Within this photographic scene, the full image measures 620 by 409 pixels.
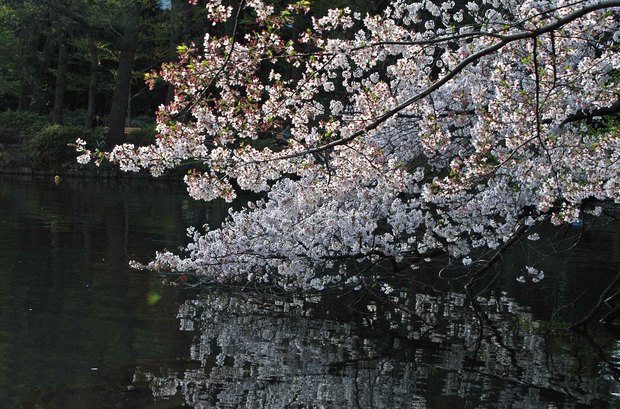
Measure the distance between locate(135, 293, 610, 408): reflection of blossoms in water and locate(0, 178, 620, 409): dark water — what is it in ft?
0.10

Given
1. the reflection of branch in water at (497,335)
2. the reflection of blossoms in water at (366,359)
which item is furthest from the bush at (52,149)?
the reflection of branch in water at (497,335)

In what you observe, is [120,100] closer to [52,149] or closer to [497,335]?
[52,149]

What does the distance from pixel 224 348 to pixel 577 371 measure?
15.5ft

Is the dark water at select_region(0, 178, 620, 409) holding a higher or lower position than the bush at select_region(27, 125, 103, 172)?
lower

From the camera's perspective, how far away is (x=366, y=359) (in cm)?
1157

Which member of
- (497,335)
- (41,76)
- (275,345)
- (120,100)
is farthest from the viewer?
(41,76)

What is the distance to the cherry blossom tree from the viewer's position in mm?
10141

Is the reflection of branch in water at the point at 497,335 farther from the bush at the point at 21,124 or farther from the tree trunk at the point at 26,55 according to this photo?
the tree trunk at the point at 26,55

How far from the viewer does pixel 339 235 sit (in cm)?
1451

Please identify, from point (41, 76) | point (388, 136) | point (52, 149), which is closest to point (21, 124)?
point (41, 76)

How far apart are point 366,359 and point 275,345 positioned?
4.34 feet

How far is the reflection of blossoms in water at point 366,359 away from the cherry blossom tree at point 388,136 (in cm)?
105

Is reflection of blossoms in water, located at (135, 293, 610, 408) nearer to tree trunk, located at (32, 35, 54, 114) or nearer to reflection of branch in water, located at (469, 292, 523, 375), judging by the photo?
reflection of branch in water, located at (469, 292, 523, 375)

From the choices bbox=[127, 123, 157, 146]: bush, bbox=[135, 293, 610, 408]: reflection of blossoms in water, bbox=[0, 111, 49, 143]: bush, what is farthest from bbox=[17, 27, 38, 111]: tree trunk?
bbox=[135, 293, 610, 408]: reflection of blossoms in water
